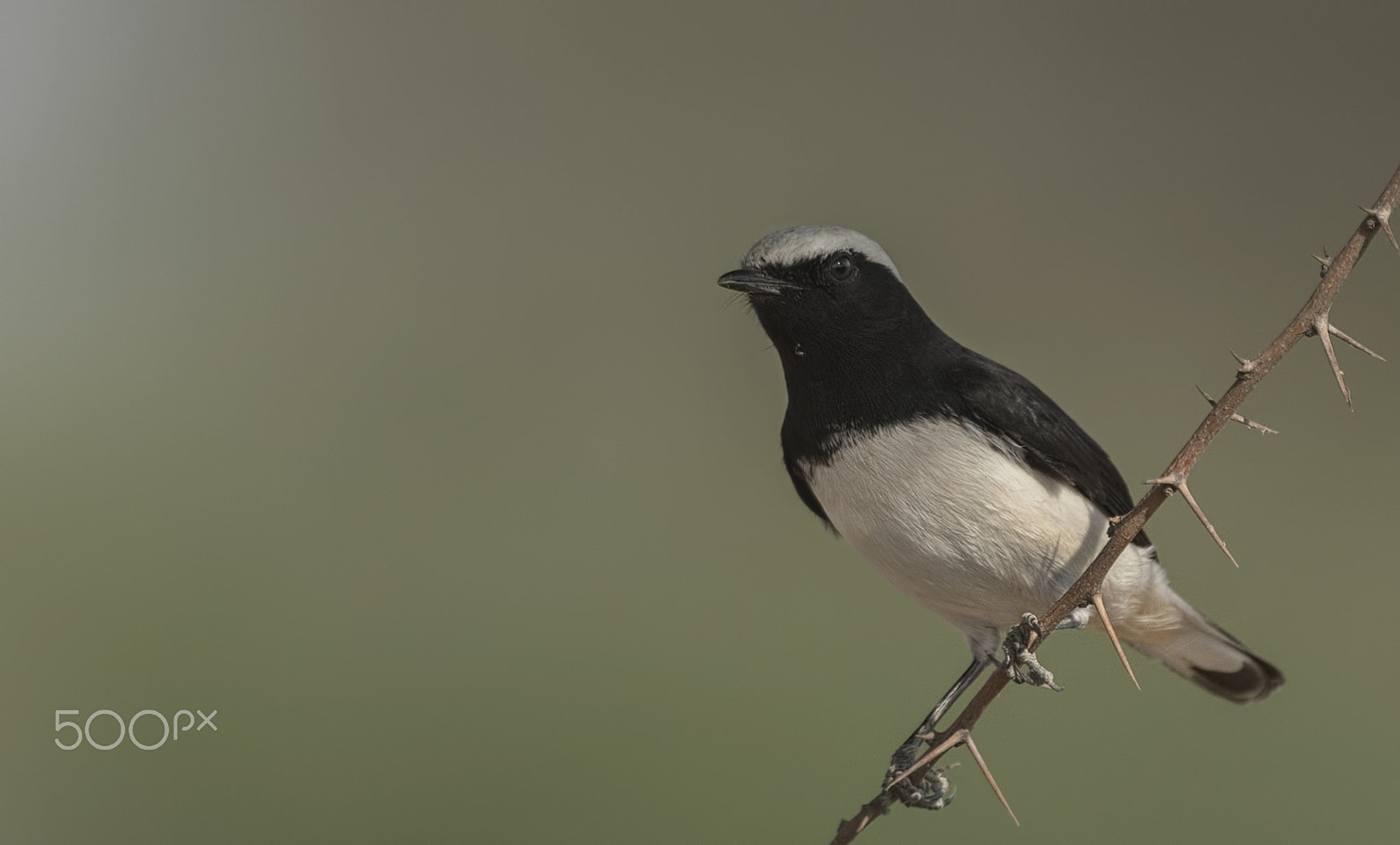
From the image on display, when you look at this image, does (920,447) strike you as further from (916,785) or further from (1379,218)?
(1379,218)

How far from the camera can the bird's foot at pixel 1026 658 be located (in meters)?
1.81

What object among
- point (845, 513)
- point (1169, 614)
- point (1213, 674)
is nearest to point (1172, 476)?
point (845, 513)

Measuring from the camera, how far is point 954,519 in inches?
79.3

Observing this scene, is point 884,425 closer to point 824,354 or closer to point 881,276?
point 824,354

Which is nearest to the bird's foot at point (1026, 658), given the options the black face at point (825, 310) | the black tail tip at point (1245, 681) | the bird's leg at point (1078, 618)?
the bird's leg at point (1078, 618)

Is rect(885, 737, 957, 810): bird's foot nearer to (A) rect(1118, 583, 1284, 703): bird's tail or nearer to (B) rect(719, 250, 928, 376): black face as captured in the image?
(A) rect(1118, 583, 1284, 703): bird's tail

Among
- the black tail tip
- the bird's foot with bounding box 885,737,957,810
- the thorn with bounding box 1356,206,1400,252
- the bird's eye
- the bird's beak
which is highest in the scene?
the thorn with bounding box 1356,206,1400,252

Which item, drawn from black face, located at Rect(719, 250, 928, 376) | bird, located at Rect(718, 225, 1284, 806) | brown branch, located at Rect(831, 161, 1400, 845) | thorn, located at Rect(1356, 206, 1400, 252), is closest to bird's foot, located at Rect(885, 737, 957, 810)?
bird, located at Rect(718, 225, 1284, 806)

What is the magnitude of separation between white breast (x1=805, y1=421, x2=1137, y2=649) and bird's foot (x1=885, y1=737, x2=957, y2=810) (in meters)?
0.33

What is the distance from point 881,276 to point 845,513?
449 millimetres

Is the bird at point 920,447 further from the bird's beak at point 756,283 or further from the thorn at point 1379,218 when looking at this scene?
the thorn at point 1379,218

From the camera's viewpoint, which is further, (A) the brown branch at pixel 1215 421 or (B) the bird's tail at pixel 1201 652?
(B) the bird's tail at pixel 1201 652

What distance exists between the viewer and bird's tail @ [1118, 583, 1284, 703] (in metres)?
2.55

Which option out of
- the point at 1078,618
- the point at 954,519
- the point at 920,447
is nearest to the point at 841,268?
the point at 920,447
